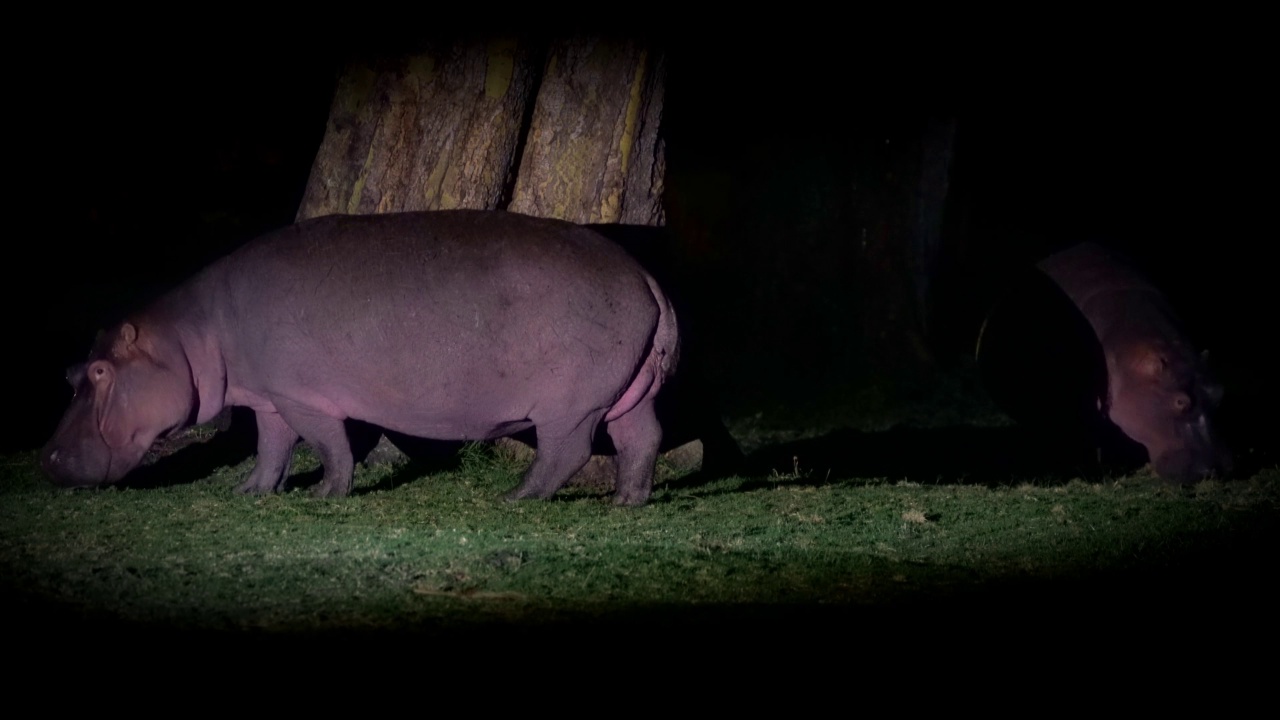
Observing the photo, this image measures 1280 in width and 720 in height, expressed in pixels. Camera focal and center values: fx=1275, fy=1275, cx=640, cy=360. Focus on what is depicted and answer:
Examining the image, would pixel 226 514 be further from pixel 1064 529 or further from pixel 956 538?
pixel 1064 529

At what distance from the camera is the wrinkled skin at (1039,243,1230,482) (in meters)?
6.50

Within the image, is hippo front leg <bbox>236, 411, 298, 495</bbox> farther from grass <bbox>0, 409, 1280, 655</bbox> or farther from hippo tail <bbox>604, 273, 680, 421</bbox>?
hippo tail <bbox>604, 273, 680, 421</bbox>

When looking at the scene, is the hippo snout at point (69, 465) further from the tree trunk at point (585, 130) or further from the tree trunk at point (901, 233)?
the tree trunk at point (901, 233)

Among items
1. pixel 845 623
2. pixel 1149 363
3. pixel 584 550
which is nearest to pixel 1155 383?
pixel 1149 363

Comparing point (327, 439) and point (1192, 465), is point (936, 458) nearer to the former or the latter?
point (1192, 465)

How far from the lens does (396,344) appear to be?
532 centimetres

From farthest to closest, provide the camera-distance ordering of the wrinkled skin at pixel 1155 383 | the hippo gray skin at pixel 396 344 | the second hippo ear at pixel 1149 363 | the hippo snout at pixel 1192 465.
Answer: the second hippo ear at pixel 1149 363 < the wrinkled skin at pixel 1155 383 < the hippo snout at pixel 1192 465 < the hippo gray skin at pixel 396 344

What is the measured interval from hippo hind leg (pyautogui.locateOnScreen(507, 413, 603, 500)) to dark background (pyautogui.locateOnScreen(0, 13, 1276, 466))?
427 cm

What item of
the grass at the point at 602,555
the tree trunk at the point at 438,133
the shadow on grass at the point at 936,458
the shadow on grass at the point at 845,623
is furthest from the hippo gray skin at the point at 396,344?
the shadow on grass at the point at 845,623

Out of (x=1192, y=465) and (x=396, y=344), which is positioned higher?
(x=396, y=344)

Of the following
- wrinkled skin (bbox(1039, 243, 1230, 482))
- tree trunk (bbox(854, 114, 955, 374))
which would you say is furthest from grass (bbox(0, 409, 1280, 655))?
tree trunk (bbox(854, 114, 955, 374))

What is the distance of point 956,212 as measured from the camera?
1016 cm

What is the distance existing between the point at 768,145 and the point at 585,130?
3.87m

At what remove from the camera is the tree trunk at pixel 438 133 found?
21.1ft
